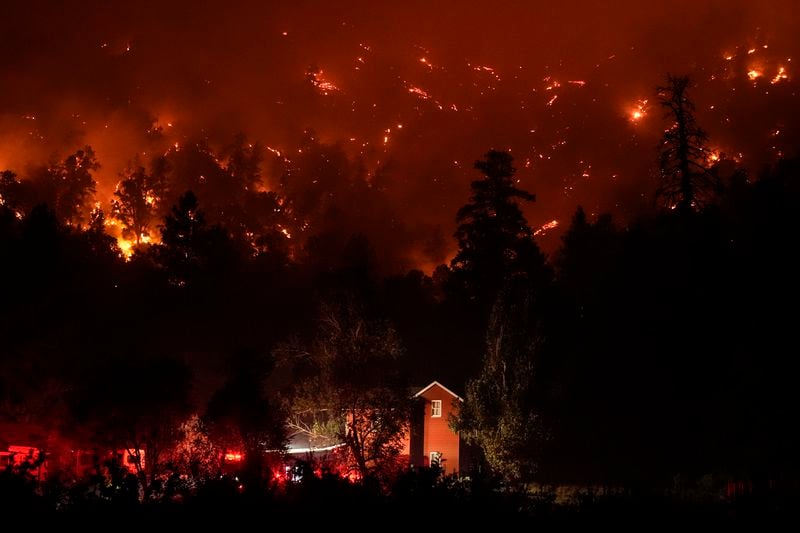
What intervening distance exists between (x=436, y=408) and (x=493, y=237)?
53.4 ft

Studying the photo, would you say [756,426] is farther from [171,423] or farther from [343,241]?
[343,241]

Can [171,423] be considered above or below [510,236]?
below

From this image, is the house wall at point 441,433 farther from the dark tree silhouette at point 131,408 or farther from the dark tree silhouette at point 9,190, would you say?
the dark tree silhouette at point 9,190

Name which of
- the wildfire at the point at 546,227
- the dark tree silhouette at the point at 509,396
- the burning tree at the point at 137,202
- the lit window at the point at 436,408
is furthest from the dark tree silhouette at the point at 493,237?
the burning tree at the point at 137,202

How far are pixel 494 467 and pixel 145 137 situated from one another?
201ft

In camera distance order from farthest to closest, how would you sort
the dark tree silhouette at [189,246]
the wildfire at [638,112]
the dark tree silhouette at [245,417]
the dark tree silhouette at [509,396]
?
the wildfire at [638,112], the dark tree silhouette at [189,246], the dark tree silhouette at [509,396], the dark tree silhouette at [245,417]

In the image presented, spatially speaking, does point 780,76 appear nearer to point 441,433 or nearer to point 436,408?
point 436,408

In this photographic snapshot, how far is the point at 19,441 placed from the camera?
2641 cm

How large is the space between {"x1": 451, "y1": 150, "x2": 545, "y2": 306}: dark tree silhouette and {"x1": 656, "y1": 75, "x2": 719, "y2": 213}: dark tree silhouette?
15.3 m

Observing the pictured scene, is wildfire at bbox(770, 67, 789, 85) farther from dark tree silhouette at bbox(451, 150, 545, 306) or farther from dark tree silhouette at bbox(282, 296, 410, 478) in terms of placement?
dark tree silhouette at bbox(282, 296, 410, 478)

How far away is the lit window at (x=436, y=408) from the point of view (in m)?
37.0

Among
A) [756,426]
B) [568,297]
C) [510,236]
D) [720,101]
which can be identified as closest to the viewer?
[756,426]

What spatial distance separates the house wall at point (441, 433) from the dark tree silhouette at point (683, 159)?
42.5 feet

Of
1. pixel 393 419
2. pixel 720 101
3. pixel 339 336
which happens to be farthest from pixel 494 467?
pixel 720 101
